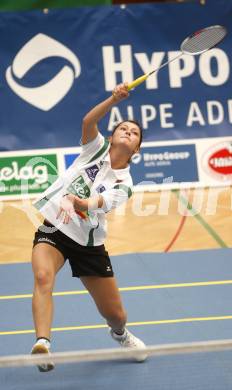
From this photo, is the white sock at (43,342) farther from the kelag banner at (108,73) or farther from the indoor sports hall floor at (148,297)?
the kelag banner at (108,73)

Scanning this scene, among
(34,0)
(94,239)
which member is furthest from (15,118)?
(94,239)

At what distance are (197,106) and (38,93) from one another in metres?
2.06

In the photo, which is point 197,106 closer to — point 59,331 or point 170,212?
point 170,212

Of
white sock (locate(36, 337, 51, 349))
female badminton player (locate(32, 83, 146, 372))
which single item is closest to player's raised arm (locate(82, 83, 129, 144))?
female badminton player (locate(32, 83, 146, 372))

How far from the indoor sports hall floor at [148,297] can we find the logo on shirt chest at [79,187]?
114cm

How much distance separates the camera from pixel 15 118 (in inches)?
357

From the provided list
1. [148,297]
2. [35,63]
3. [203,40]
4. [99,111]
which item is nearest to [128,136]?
[99,111]

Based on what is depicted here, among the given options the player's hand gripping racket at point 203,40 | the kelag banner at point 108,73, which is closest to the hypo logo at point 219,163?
the kelag banner at point 108,73

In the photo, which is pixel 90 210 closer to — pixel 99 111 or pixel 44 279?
pixel 44 279

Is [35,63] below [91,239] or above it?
above

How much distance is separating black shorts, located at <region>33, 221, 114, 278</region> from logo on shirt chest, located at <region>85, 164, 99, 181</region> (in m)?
0.43

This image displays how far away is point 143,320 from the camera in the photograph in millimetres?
5953

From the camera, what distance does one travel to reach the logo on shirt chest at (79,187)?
4.82 metres

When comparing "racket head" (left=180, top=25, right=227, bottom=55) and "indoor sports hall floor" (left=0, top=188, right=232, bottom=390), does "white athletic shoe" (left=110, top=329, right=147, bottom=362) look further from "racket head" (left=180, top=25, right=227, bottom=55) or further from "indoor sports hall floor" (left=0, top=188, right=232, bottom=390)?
"racket head" (left=180, top=25, right=227, bottom=55)
